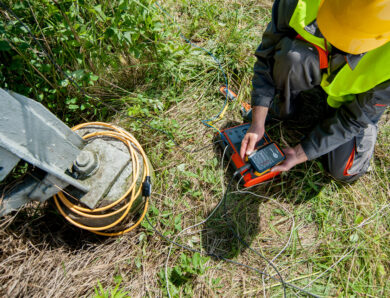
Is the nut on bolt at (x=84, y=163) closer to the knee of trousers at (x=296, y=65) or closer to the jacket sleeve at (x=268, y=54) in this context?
the jacket sleeve at (x=268, y=54)

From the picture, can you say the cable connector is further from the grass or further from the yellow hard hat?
the yellow hard hat

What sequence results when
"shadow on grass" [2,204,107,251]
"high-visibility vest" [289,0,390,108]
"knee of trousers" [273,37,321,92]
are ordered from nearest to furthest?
"high-visibility vest" [289,0,390,108] < "knee of trousers" [273,37,321,92] < "shadow on grass" [2,204,107,251]

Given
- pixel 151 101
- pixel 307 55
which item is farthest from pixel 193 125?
pixel 307 55

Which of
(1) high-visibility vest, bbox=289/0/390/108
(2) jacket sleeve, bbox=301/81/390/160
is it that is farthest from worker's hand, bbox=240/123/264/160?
(1) high-visibility vest, bbox=289/0/390/108

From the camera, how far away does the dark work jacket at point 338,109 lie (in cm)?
135

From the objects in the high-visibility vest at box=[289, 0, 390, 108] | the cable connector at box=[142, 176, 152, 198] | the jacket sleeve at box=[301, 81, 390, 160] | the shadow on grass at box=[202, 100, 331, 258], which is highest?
the high-visibility vest at box=[289, 0, 390, 108]

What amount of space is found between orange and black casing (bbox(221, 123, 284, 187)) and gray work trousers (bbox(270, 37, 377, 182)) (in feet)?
1.17

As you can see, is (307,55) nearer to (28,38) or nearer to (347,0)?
(347,0)

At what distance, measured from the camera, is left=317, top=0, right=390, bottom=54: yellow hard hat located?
3.23 ft

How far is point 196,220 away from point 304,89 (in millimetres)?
1237

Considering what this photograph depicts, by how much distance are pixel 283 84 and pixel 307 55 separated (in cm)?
24

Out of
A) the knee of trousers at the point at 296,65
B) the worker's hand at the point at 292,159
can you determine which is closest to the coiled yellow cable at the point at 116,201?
the worker's hand at the point at 292,159

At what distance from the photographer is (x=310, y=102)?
84.0 inches

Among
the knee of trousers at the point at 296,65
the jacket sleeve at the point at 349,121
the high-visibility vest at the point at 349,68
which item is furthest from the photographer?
the knee of trousers at the point at 296,65
